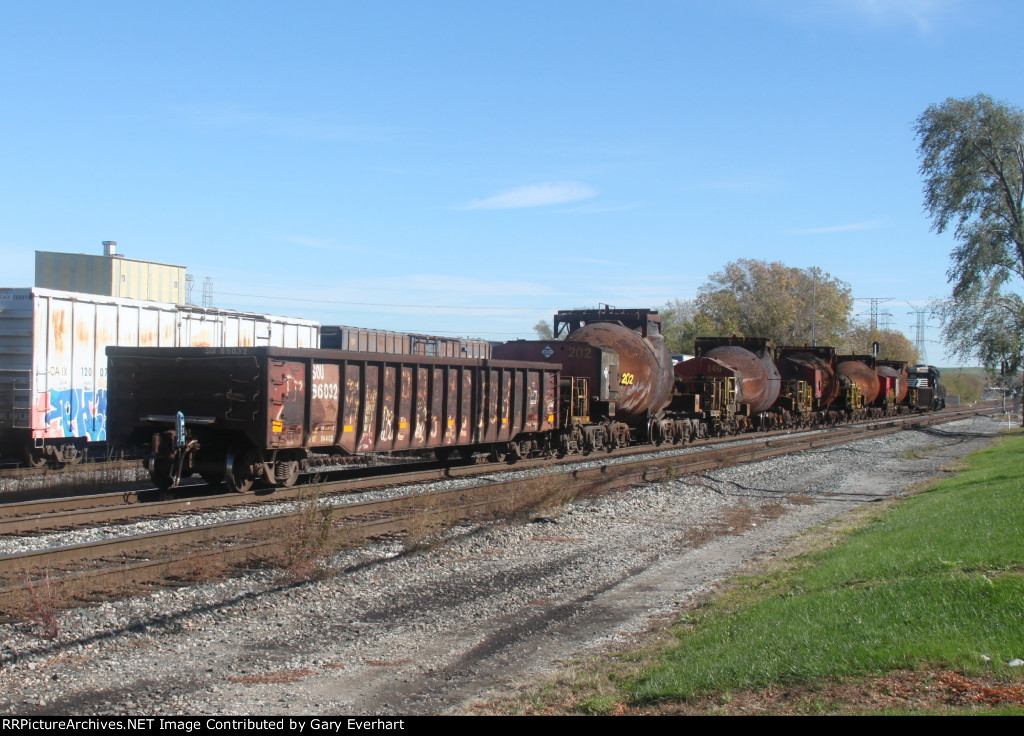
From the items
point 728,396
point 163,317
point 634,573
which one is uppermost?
point 163,317

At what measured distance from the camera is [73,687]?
5859mm

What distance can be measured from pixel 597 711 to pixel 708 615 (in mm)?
2810

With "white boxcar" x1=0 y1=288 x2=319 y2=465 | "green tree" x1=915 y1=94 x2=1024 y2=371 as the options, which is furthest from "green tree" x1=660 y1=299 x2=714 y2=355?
"white boxcar" x1=0 y1=288 x2=319 y2=465

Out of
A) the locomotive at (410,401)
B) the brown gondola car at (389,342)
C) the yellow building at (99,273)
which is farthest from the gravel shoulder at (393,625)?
the yellow building at (99,273)

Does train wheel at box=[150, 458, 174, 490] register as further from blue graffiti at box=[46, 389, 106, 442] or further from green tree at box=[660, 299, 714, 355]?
green tree at box=[660, 299, 714, 355]

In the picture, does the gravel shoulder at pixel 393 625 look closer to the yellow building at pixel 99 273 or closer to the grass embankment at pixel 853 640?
the grass embankment at pixel 853 640

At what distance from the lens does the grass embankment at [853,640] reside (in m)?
5.23

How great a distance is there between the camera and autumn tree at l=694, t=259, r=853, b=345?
2835 inches

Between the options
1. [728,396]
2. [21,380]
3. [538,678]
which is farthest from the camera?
[728,396]

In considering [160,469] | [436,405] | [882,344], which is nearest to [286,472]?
[160,469]

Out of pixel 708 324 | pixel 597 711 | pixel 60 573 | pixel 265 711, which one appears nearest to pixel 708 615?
pixel 597 711

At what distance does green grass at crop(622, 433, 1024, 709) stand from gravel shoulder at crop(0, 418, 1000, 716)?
0.86 metres

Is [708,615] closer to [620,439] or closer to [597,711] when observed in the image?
[597,711]

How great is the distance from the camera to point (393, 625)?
7.78 meters
